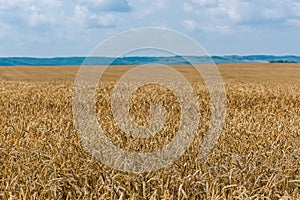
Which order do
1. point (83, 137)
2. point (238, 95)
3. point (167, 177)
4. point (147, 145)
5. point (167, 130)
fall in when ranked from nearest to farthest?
1. point (167, 177)
2. point (147, 145)
3. point (83, 137)
4. point (167, 130)
5. point (238, 95)

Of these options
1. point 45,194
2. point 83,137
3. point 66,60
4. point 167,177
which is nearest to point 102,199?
point 45,194

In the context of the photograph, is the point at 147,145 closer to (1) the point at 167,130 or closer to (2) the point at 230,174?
(1) the point at 167,130

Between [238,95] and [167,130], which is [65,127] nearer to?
[167,130]

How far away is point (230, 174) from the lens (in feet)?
12.3

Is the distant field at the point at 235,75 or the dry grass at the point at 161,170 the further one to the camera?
the distant field at the point at 235,75

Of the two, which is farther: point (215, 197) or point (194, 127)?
point (194, 127)

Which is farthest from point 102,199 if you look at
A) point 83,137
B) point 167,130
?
point 167,130

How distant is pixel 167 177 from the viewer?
4156mm

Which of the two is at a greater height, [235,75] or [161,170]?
[161,170]

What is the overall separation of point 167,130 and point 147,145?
1.17 metres

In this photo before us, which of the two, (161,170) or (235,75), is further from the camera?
(235,75)

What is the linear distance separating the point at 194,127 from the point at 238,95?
269 inches

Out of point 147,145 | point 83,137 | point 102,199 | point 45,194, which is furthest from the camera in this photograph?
point 83,137

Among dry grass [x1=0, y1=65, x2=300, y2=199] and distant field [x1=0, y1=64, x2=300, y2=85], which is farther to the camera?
distant field [x1=0, y1=64, x2=300, y2=85]
